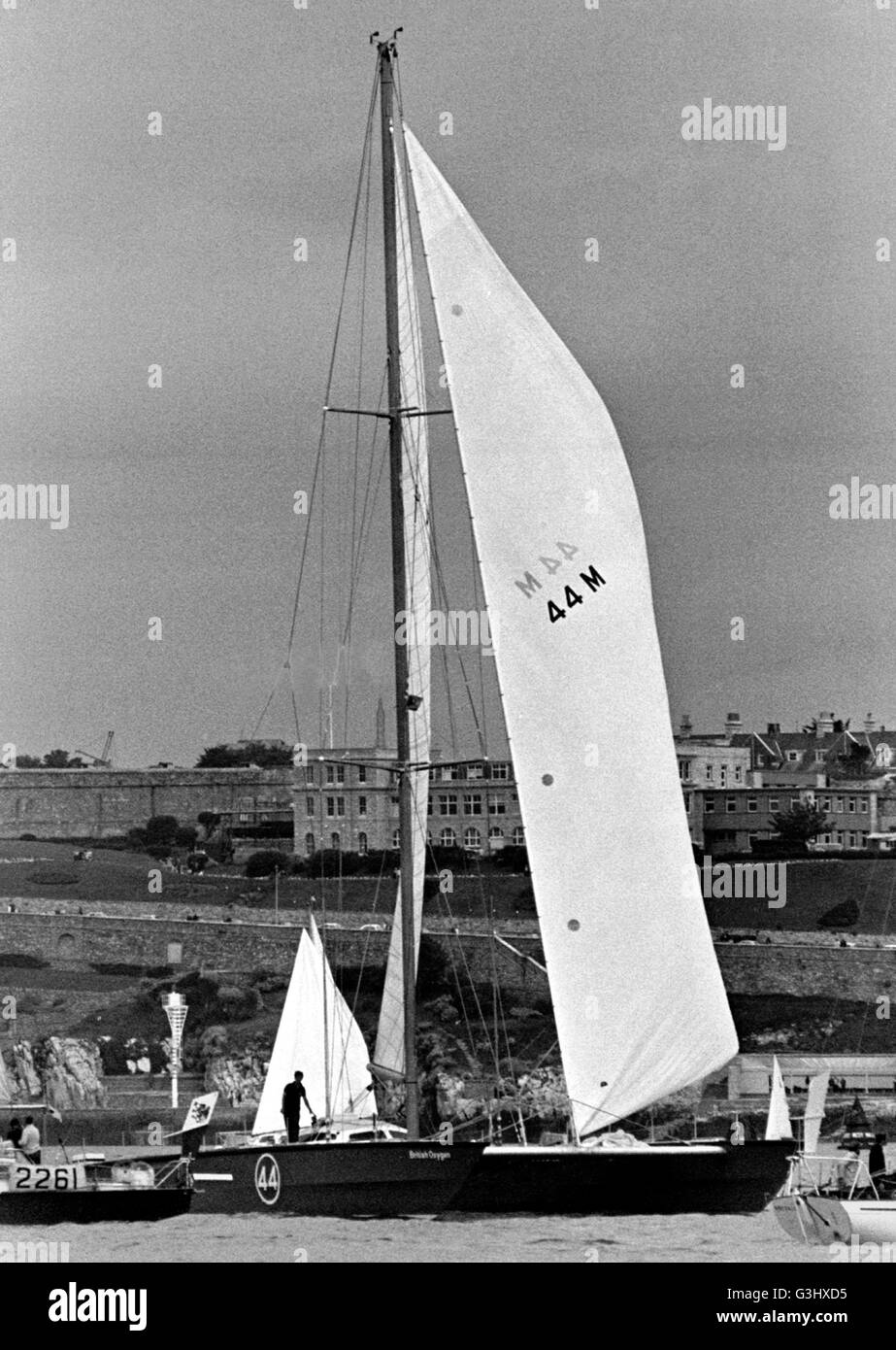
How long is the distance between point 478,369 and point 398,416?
3.43 feet

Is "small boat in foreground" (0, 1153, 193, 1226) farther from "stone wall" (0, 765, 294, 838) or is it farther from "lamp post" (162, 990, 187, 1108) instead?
"stone wall" (0, 765, 294, 838)

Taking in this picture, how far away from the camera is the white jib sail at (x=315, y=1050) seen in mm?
29250

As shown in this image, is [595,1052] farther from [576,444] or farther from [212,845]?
[212,845]

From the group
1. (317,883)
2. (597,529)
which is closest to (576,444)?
(597,529)

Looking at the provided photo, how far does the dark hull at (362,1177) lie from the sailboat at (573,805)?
0.02 metres

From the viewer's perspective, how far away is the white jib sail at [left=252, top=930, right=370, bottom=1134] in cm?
2925

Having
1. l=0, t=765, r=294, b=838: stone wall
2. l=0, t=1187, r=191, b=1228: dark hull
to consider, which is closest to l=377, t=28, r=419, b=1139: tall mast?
l=0, t=1187, r=191, b=1228: dark hull

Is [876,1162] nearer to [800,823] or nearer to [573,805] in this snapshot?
[573,805]

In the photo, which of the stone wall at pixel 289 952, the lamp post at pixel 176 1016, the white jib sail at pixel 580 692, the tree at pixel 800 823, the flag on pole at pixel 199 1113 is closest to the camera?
the white jib sail at pixel 580 692

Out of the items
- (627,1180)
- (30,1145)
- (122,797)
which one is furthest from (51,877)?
(627,1180)

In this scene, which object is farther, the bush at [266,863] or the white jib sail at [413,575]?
the bush at [266,863]

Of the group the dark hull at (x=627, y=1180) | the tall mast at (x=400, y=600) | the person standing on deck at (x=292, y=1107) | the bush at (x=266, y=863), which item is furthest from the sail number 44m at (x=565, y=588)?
the bush at (x=266, y=863)

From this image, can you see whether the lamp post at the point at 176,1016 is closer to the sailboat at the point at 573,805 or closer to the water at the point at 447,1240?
the water at the point at 447,1240

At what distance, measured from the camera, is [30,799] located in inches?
4542
